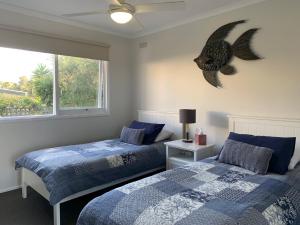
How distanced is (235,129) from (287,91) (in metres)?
0.74

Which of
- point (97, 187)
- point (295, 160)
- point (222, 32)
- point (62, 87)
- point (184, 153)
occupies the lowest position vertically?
point (97, 187)

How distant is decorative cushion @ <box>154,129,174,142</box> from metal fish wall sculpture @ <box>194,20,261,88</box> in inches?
39.8

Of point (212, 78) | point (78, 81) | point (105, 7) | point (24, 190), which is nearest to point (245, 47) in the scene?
point (212, 78)

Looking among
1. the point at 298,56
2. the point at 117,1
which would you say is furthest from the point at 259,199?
the point at 117,1

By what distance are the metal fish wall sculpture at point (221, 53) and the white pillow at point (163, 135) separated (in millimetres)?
1011

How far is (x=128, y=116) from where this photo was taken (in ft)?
14.8

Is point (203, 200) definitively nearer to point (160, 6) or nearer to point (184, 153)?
point (160, 6)

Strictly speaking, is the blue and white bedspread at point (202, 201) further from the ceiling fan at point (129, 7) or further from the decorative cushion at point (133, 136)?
the ceiling fan at point (129, 7)

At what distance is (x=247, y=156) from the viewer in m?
2.27

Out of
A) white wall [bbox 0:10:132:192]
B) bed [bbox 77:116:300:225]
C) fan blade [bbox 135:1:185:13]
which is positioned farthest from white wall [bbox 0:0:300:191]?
fan blade [bbox 135:1:185:13]

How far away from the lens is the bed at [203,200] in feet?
4.66

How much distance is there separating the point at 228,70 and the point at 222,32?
1.68ft

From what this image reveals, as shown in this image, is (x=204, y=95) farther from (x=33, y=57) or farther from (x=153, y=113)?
(x=33, y=57)

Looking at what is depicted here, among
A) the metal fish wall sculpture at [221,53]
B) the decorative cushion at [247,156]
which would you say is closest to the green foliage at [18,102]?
the metal fish wall sculpture at [221,53]
